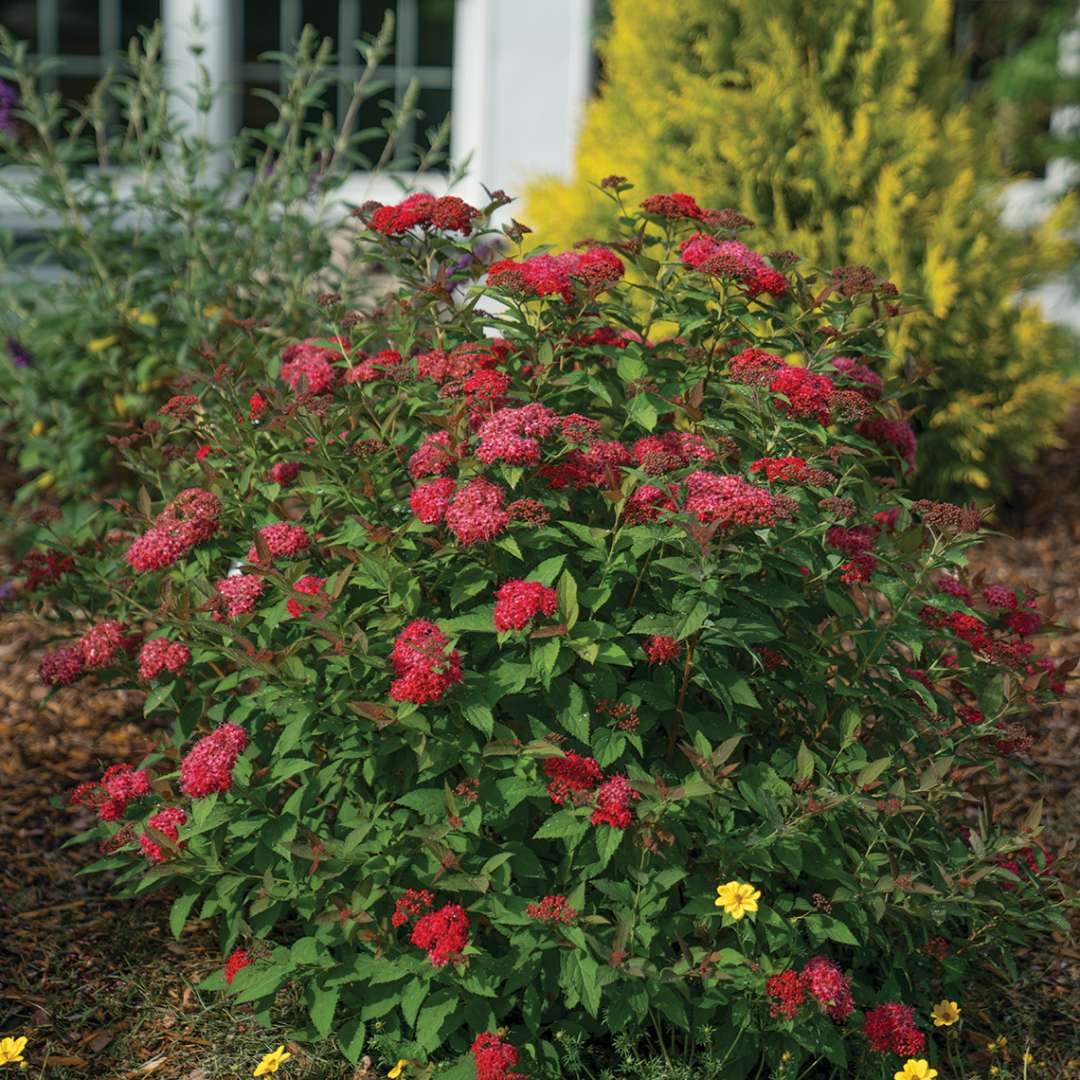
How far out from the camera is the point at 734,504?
1.93m

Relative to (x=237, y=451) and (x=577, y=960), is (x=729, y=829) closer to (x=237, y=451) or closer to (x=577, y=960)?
(x=577, y=960)

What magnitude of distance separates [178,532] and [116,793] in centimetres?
50

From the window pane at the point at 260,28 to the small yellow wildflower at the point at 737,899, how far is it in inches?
299

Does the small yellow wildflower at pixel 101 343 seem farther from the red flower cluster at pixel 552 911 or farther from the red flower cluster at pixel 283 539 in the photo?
the red flower cluster at pixel 552 911

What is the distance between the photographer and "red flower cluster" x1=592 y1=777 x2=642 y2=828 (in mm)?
2002

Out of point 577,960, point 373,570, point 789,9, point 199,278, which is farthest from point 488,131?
point 577,960

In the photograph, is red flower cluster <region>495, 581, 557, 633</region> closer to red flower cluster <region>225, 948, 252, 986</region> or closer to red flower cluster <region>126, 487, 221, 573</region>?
red flower cluster <region>126, 487, 221, 573</region>

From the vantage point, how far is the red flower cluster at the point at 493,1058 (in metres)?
2.02

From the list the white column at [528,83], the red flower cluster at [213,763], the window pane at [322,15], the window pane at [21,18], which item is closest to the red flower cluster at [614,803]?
the red flower cluster at [213,763]

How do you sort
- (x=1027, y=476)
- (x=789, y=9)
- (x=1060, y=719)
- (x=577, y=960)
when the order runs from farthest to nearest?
(x=1027, y=476) → (x=789, y=9) → (x=1060, y=719) → (x=577, y=960)

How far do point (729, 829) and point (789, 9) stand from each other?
3465 millimetres

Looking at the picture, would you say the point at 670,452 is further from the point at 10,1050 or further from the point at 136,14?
the point at 136,14

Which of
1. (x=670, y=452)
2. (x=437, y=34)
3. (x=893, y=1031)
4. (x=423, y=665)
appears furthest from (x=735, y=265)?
(x=437, y=34)

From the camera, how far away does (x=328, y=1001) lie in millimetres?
2246
